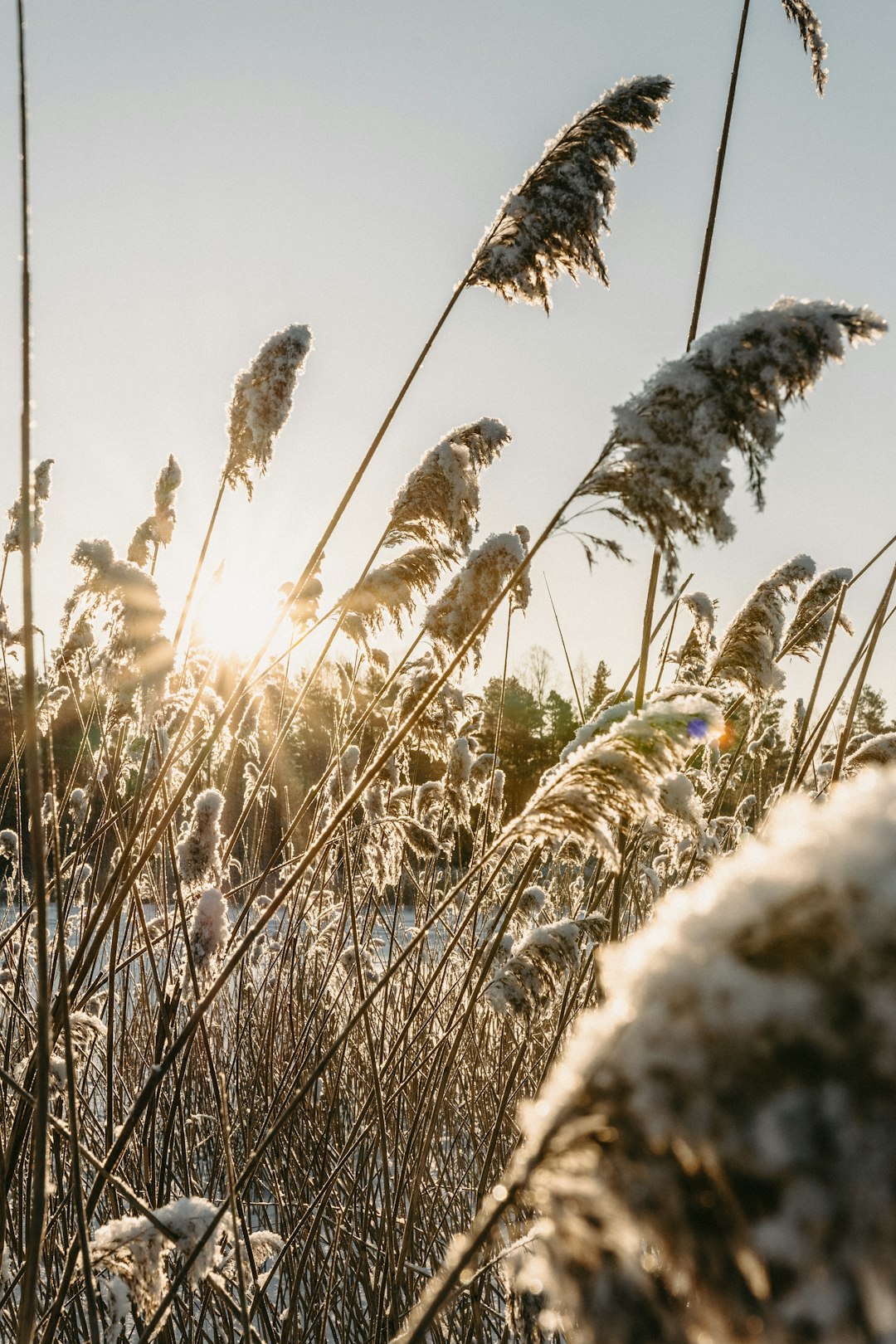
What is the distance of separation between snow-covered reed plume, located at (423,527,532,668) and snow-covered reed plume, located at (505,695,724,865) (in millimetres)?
1253

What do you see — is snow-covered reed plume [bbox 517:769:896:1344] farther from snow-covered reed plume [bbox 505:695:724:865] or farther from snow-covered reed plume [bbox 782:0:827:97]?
snow-covered reed plume [bbox 782:0:827:97]

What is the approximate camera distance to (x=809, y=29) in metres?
2.35

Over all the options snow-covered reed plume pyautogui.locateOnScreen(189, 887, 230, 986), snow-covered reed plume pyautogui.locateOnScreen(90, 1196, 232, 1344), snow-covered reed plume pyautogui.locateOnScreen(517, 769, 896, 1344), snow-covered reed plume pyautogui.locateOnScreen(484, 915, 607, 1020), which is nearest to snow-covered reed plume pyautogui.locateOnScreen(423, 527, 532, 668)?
snow-covered reed plume pyautogui.locateOnScreen(484, 915, 607, 1020)

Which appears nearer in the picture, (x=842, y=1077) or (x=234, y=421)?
(x=842, y=1077)

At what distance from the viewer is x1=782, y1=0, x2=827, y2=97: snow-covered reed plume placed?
233 centimetres

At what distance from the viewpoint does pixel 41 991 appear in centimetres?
118

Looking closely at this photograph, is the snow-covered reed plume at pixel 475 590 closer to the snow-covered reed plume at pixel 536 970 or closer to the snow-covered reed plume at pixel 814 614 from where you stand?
the snow-covered reed plume at pixel 536 970

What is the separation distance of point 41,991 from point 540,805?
2.59 ft

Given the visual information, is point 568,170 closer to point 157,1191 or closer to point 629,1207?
point 629,1207

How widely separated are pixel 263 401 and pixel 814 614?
98.4 inches

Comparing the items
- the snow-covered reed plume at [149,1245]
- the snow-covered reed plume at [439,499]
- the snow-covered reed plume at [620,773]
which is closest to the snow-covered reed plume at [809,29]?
the snow-covered reed plume at [439,499]

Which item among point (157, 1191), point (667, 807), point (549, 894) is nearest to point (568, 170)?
point (667, 807)

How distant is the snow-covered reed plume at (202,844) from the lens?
6.79 feet

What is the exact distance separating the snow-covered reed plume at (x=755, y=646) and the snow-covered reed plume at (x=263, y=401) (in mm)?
1793
